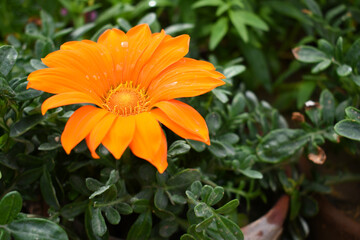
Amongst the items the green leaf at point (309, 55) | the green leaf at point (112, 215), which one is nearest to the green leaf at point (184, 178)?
the green leaf at point (112, 215)

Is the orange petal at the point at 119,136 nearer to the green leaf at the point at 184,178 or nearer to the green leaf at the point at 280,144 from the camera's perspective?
the green leaf at the point at 184,178

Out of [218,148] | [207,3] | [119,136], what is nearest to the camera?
[119,136]

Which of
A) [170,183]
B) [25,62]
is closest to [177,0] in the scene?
[25,62]

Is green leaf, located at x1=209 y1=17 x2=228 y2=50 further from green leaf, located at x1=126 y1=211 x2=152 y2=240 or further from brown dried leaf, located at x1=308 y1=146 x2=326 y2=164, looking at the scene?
green leaf, located at x1=126 y1=211 x2=152 y2=240

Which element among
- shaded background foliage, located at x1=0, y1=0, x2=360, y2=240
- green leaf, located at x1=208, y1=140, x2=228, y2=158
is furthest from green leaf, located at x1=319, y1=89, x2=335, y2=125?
green leaf, located at x1=208, y1=140, x2=228, y2=158

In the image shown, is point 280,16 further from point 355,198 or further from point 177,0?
point 355,198

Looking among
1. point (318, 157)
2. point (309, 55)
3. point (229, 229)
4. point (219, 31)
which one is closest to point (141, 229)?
point (229, 229)

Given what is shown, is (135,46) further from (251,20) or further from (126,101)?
(251,20)
